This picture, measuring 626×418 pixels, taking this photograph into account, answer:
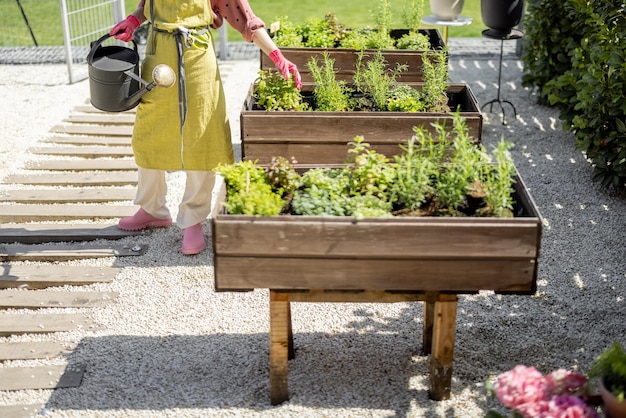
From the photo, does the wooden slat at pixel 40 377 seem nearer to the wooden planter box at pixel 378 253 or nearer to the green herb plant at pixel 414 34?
the wooden planter box at pixel 378 253

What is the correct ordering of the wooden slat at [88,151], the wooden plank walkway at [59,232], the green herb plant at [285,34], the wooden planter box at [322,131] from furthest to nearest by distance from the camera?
the wooden slat at [88,151]
the green herb plant at [285,34]
the wooden planter box at [322,131]
the wooden plank walkway at [59,232]

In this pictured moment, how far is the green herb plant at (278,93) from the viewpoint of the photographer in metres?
4.17

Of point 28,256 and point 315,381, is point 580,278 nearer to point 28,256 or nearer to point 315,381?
point 315,381

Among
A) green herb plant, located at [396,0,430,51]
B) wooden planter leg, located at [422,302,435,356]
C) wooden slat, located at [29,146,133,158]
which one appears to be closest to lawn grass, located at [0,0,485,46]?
wooden slat, located at [29,146,133,158]

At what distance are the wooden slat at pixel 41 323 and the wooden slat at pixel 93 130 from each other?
2.66m

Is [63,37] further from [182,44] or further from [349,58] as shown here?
[182,44]

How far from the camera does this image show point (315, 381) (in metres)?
3.41

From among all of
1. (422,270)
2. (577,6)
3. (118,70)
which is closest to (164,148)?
(118,70)

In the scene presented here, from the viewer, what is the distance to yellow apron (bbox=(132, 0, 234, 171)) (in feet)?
13.5

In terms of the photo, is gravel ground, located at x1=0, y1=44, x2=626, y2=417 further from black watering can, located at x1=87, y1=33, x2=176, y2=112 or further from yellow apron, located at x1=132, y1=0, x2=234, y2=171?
black watering can, located at x1=87, y1=33, x2=176, y2=112

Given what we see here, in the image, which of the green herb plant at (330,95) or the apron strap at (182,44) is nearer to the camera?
the apron strap at (182,44)

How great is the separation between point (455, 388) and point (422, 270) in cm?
66

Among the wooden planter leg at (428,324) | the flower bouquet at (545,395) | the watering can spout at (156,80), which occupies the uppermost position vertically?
the watering can spout at (156,80)

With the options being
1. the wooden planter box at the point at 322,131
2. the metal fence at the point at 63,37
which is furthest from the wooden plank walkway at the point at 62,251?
the metal fence at the point at 63,37
